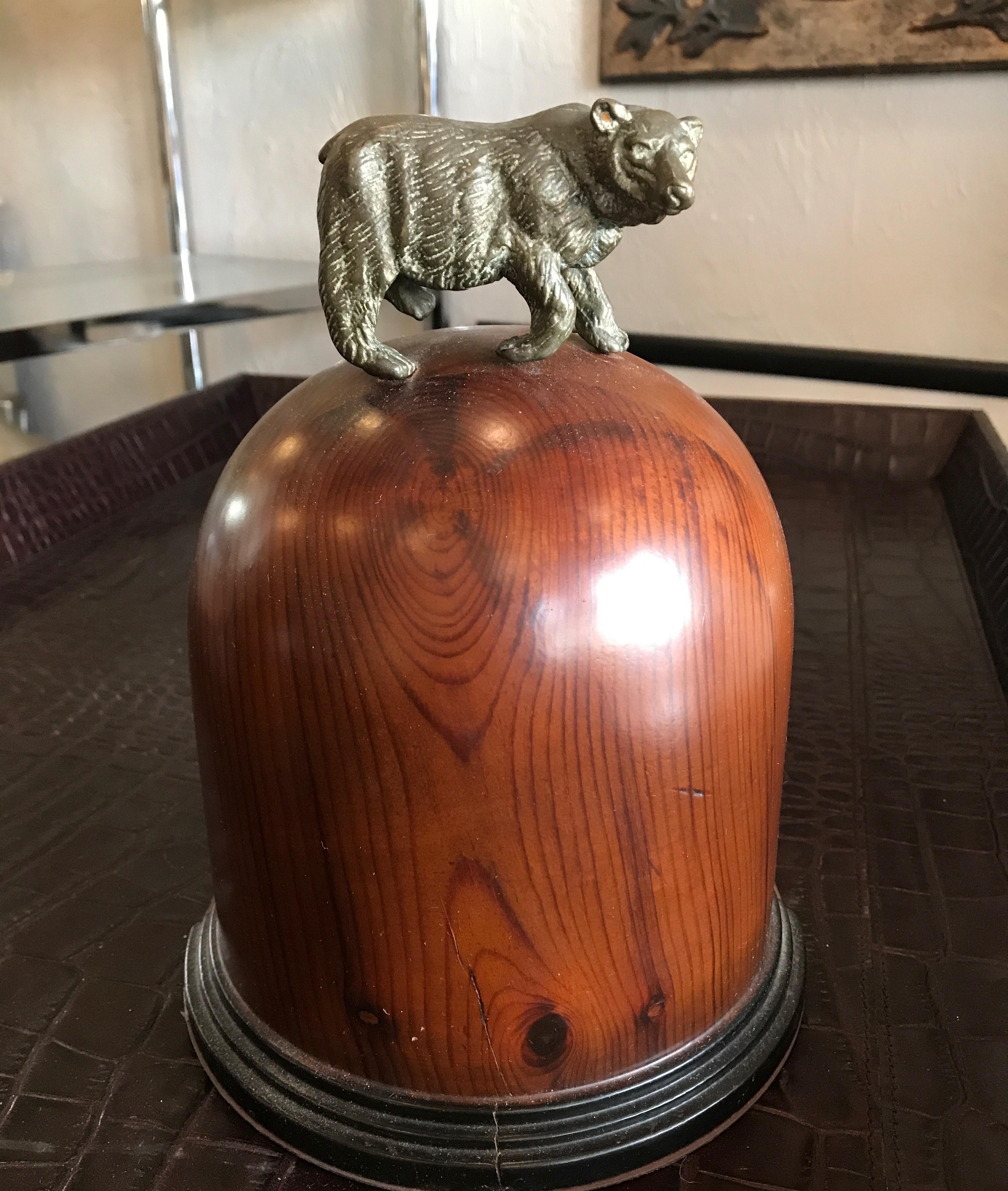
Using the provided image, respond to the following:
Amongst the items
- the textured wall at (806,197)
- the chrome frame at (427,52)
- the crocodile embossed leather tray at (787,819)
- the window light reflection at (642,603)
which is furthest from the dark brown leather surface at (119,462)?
the window light reflection at (642,603)

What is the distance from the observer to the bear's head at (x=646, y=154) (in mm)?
645

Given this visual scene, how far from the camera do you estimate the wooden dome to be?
593 mm

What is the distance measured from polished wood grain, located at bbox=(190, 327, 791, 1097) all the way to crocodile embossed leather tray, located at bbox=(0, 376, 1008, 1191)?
0.15m

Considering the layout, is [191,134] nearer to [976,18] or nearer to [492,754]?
[976,18]

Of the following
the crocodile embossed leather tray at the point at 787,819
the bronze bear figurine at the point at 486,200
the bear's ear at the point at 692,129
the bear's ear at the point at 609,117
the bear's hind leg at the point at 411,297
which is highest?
the bear's ear at the point at 609,117

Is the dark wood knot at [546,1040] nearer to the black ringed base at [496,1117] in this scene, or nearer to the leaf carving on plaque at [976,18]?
the black ringed base at [496,1117]

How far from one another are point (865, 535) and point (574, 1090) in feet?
4.04

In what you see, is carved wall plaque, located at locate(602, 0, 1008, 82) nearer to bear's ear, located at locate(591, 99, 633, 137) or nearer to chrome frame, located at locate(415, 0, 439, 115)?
chrome frame, located at locate(415, 0, 439, 115)

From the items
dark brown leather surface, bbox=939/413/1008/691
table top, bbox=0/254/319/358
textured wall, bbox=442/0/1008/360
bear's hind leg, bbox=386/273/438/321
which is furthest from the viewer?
textured wall, bbox=442/0/1008/360

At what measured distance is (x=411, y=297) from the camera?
0.71m

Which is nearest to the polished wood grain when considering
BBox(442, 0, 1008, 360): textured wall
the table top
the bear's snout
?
the bear's snout

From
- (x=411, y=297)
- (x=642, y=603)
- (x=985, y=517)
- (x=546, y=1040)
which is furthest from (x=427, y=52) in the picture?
(x=546, y=1040)

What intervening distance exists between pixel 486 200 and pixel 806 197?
1507 millimetres

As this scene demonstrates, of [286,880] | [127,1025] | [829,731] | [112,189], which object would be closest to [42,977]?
[127,1025]
